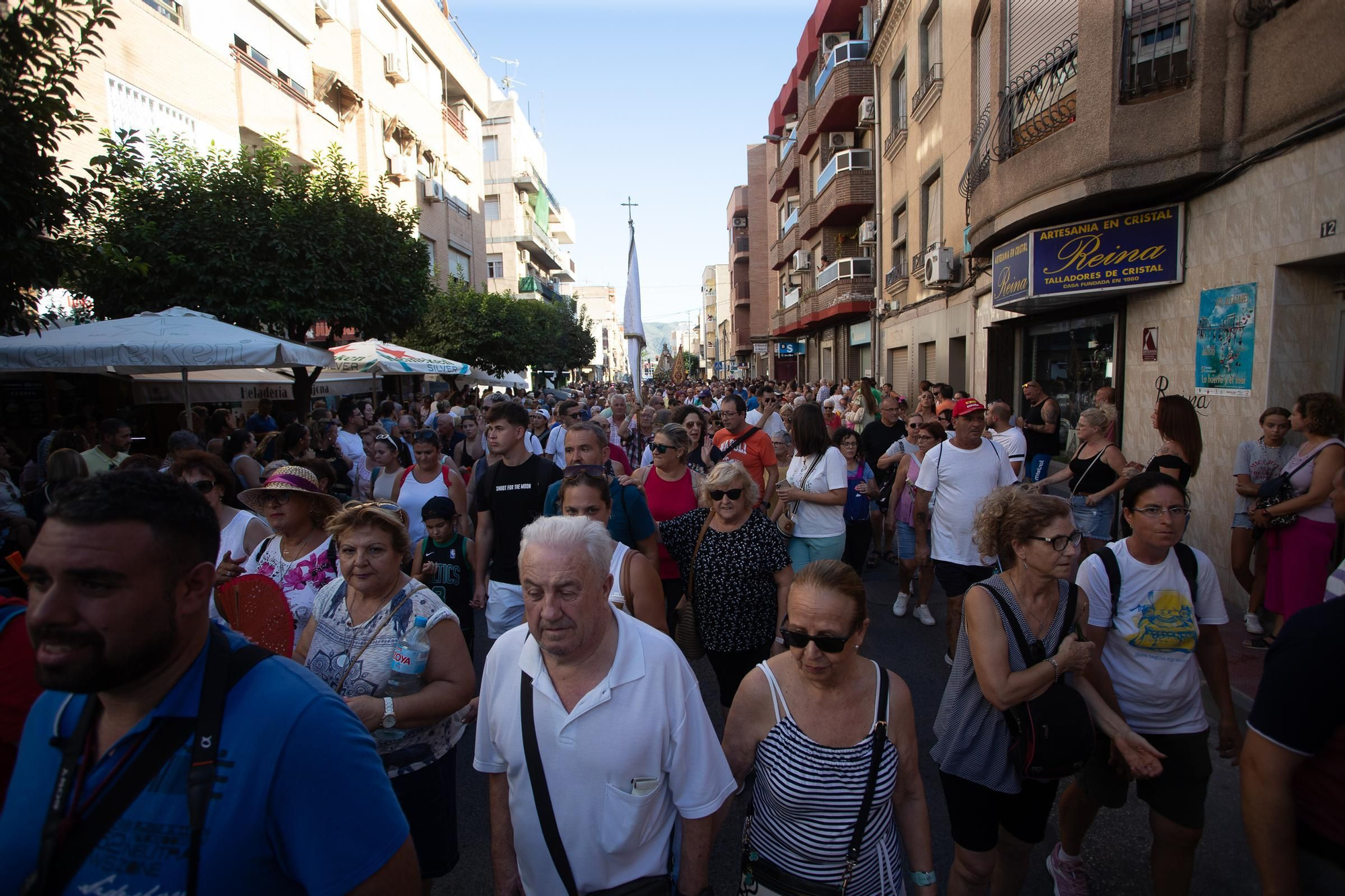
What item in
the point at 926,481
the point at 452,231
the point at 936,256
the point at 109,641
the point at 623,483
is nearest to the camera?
the point at 109,641

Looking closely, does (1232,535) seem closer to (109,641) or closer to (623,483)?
(623,483)

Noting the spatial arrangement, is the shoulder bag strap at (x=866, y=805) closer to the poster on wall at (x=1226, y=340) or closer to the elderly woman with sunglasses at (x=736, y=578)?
the elderly woman with sunglasses at (x=736, y=578)

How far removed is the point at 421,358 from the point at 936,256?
10.9 meters

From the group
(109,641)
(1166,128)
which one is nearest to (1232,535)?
(1166,128)

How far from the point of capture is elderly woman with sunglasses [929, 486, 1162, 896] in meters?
2.51

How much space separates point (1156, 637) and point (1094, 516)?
12.2 feet

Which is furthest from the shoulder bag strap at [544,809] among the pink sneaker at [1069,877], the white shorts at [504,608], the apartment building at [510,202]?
the apartment building at [510,202]

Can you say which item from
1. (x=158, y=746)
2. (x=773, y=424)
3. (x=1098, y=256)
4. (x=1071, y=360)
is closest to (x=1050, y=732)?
(x=158, y=746)

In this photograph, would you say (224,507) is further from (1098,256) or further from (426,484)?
(1098,256)

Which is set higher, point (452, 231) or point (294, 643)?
point (452, 231)

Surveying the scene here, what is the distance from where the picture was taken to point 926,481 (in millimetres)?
5324

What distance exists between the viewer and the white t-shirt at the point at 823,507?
203 inches

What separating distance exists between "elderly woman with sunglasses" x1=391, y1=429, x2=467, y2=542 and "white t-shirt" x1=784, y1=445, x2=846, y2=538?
241cm

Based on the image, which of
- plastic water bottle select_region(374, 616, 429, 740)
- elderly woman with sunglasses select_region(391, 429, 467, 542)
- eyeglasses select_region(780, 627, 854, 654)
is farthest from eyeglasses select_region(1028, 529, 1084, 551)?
elderly woman with sunglasses select_region(391, 429, 467, 542)
